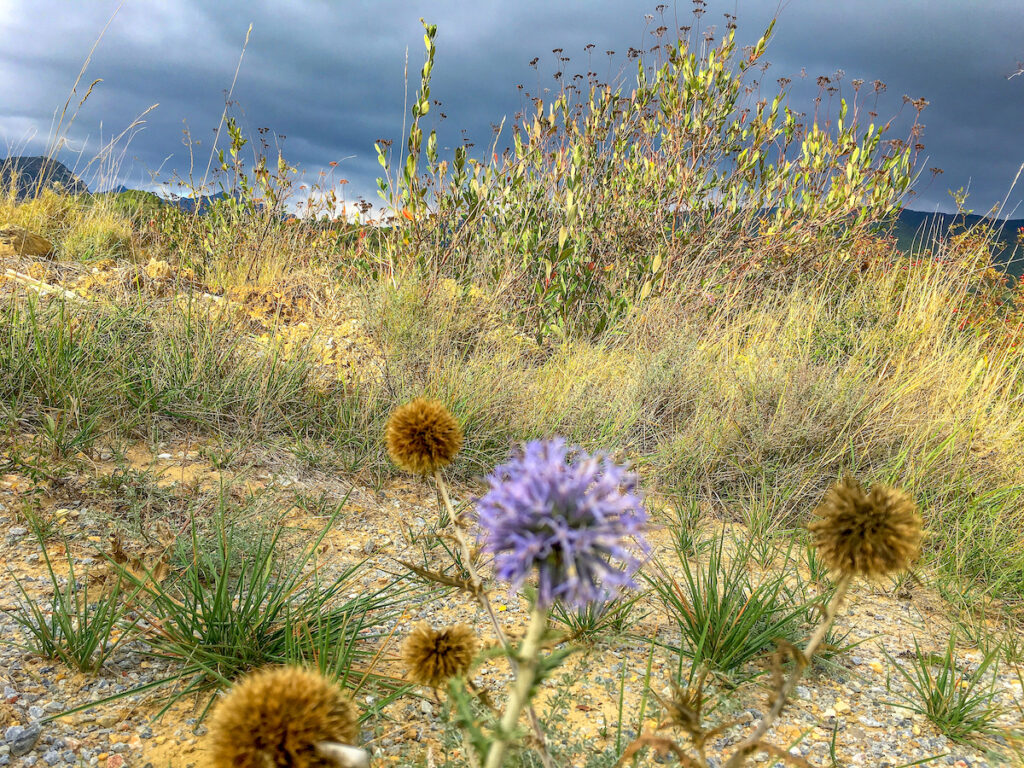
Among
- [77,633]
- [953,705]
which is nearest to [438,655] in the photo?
[77,633]

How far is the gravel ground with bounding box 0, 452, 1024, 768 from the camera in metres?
1.65

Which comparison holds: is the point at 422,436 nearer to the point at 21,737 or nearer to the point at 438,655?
the point at 438,655

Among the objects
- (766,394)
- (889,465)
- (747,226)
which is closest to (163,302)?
(766,394)

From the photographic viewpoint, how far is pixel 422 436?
1558mm

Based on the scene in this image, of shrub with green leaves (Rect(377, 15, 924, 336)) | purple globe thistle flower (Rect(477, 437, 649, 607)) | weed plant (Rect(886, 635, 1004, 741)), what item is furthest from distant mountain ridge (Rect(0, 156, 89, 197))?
weed plant (Rect(886, 635, 1004, 741))

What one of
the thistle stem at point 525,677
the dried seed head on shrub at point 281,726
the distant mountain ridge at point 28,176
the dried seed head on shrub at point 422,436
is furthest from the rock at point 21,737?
the distant mountain ridge at point 28,176

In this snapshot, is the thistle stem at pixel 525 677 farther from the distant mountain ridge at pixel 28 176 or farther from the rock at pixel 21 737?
the distant mountain ridge at pixel 28 176

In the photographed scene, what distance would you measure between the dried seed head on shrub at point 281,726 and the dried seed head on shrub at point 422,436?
2.19ft

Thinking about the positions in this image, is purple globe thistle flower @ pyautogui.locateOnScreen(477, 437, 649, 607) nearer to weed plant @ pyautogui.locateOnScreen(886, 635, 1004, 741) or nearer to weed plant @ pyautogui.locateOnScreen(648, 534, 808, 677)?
weed plant @ pyautogui.locateOnScreen(648, 534, 808, 677)

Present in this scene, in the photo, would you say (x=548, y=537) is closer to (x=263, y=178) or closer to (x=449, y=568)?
(x=449, y=568)

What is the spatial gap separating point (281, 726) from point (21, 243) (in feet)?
21.8

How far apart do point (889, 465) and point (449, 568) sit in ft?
8.44

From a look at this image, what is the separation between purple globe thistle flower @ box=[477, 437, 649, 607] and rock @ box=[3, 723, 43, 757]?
5.08 feet

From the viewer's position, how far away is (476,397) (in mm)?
3746
